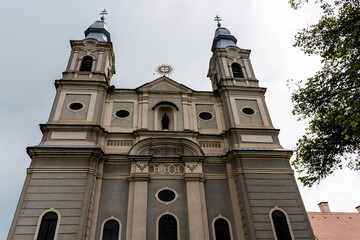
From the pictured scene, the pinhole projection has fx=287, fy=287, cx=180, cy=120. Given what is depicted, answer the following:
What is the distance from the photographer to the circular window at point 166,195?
44.7ft

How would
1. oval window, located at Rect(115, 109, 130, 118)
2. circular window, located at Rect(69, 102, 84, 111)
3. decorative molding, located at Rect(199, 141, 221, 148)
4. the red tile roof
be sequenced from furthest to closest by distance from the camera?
the red tile roof
oval window, located at Rect(115, 109, 130, 118)
circular window, located at Rect(69, 102, 84, 111)
decorative molding, located at Rect(199, 141, 221, 148)

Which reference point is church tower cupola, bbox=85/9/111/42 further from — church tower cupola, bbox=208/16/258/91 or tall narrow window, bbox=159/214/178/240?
tall narrow window, bbox=159/214/178/240

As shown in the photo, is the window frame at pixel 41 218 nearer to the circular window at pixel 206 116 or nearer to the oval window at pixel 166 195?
the oval window at pixel 166 195

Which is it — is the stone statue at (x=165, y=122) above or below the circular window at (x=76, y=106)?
below

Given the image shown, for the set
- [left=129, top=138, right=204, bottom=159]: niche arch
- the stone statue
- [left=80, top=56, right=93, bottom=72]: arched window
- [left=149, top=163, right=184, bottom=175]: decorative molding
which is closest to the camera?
[left=149, top=163, right=184, bottom=175]: decorative molding

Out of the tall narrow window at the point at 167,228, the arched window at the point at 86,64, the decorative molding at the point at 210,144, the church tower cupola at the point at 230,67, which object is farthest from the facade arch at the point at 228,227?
the arched window at the point at 86,64

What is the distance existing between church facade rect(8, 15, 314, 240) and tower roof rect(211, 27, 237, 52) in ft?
18.0

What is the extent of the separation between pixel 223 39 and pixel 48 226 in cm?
1871

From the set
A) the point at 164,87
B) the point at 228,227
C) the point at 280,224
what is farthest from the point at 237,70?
the point at 228,227

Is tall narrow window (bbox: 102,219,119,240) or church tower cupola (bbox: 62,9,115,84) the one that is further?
church tower cupola (bbox: 62,9,115,84)

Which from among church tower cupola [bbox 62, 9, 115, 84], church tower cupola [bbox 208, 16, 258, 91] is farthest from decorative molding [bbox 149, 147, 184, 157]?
church tower cupola [bbox 62, 9, 115, 84]

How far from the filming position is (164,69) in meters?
20.3

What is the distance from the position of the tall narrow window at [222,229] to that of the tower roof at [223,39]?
46.0ft

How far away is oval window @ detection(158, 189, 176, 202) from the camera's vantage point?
1369cm
